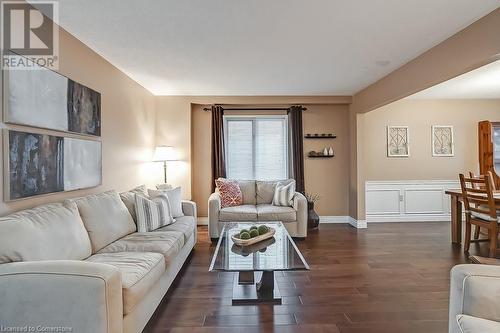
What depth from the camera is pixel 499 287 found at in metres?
1.30

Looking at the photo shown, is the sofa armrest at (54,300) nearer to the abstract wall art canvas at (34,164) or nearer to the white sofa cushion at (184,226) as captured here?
the abstract wall art canvas at (34,164)

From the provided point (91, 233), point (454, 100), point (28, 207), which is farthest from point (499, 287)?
point (454, 100)

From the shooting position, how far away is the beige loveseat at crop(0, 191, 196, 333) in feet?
4.96

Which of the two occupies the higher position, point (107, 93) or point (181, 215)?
point (107, 93)

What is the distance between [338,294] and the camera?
2732 millimetres

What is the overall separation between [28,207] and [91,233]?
497 mm

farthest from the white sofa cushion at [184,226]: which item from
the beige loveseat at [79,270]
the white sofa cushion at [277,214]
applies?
the white sofa cushion at [277,214]

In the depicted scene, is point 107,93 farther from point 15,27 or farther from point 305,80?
point 305,80

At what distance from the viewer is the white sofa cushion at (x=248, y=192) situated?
5.16 metres

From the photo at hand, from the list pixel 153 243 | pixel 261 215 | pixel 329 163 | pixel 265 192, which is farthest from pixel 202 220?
→ pixel 153 243

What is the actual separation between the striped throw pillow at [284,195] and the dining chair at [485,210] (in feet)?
7.82

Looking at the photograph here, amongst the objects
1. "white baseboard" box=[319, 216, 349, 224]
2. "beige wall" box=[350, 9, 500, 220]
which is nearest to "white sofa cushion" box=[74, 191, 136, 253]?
"beige wall" box=[350, 9, 500, 220]

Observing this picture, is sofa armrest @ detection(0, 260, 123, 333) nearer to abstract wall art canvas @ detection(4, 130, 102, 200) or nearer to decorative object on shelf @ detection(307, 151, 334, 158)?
abstract wall art canvas @ detection(4, 130, 102, 200)
